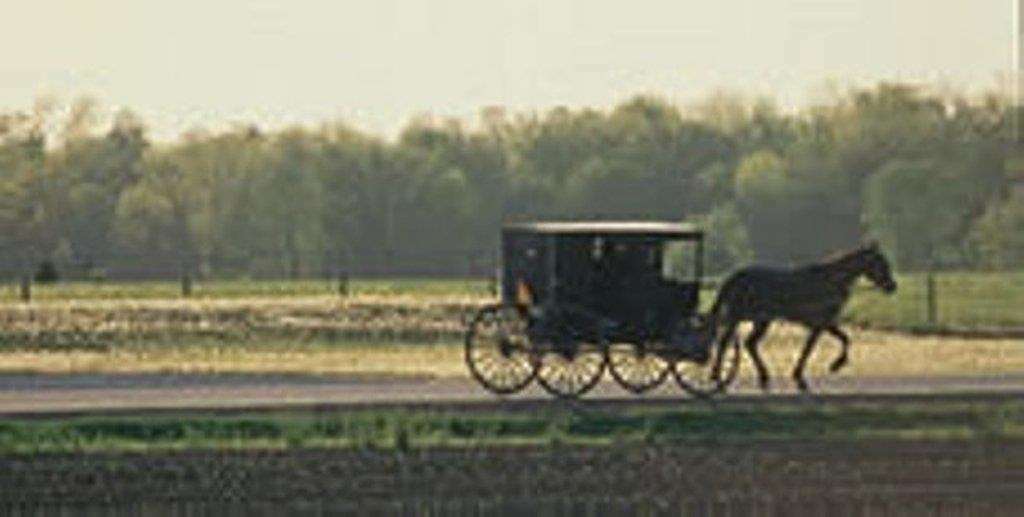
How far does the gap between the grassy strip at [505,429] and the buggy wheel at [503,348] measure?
2.14m

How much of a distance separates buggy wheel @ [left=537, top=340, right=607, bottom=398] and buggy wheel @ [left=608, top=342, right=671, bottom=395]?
0.21m

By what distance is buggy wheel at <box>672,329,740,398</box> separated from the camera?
25.1 meters

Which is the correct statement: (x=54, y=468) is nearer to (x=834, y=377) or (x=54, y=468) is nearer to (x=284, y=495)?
(x=284, y=495)

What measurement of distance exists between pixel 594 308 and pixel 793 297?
2.42 metres

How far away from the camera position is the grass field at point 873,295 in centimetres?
4422

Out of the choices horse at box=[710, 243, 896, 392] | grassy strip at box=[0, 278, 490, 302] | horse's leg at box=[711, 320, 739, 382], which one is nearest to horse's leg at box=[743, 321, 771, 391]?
horse at box=[710, 243, 896, 392]

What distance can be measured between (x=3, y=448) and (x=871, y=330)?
944 inches

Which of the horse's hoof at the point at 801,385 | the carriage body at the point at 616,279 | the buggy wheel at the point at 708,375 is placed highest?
the carriage body at the point at 616,279

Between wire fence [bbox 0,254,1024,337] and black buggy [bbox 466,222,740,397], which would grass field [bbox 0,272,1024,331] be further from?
black buggy [bbox 466,222,740,397]

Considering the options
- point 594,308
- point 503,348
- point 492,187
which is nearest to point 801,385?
point 594,308

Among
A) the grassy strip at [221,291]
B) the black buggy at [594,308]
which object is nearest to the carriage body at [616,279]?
the black buggy at [594,308]

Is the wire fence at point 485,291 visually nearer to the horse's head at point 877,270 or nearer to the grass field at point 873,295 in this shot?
the grass field at point 873,295

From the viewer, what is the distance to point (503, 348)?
25156mm

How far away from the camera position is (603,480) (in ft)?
65.2
